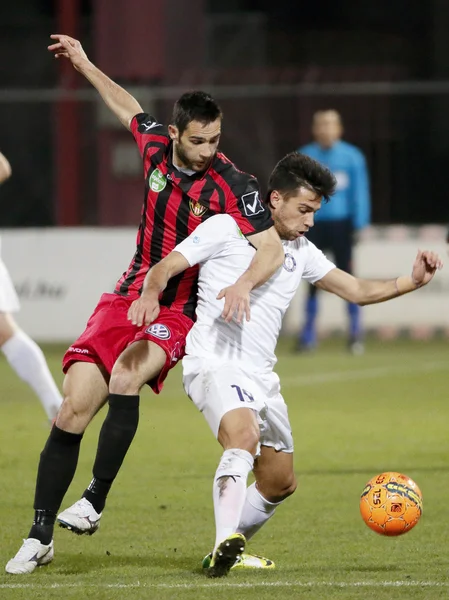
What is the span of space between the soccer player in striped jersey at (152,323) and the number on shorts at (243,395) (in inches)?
12.6

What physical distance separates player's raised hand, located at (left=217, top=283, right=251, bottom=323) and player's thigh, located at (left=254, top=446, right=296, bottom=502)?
657 millimetres

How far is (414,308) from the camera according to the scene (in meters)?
15.2

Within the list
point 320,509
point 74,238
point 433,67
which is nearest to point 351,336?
point 74,238

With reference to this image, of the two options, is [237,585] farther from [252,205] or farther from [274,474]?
[252,205]

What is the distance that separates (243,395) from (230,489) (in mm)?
407

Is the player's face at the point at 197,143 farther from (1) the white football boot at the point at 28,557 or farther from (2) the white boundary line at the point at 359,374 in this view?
(2) the white boundary line at the point at 359,374

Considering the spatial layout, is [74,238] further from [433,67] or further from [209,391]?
[433,67]

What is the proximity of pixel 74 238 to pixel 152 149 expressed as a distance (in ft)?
30.2

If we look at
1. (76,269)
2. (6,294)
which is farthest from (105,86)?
(76,269)

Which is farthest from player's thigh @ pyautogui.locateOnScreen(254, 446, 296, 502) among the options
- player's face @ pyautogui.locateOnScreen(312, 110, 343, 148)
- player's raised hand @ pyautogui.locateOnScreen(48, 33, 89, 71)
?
player's face @ pyautogui.locateOnScreen(312, 110, 343, 148)

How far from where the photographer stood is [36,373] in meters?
8.67

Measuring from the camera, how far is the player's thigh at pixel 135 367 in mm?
5387

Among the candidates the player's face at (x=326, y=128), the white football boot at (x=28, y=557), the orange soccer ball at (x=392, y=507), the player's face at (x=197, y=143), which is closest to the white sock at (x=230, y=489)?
the orange soccer ball at (x=392, y=507)

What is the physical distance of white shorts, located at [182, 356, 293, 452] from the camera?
5.22m
